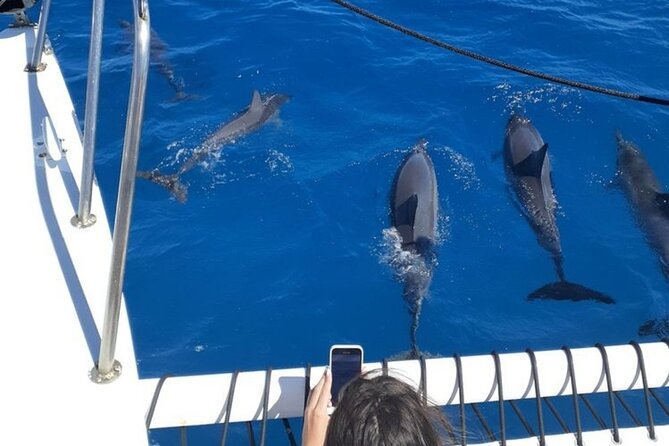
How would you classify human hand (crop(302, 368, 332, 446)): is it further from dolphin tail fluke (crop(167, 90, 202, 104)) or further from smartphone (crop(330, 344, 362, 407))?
dolphin tail fluke (crop(167, 90, 202, 104))

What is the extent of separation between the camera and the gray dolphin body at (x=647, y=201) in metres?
8.06

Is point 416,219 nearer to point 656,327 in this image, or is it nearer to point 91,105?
point 656,327

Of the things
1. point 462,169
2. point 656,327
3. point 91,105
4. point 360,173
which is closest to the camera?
point 91,105

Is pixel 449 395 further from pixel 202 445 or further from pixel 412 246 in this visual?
pixel 412 246

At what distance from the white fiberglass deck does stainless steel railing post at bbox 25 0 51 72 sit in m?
0.36

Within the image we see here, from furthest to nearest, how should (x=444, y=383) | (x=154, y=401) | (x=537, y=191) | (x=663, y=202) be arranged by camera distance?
(x=537, y=191)
(x=663, y=202)
(x=444, y=383)
(x=154, y=401)

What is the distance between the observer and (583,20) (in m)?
14.3

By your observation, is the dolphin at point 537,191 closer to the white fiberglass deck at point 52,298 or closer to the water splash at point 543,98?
the water splash at point 543,98

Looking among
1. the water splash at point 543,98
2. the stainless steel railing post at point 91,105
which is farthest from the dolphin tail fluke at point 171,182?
the water splash at point 543,98

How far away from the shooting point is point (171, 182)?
371 inches

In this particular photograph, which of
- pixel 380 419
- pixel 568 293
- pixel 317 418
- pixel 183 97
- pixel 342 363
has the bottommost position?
pixel 568 293

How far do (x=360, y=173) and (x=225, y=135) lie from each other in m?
2.23

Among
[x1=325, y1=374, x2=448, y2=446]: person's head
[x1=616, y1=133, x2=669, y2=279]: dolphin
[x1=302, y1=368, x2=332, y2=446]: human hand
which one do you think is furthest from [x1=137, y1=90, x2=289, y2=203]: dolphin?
[x1=325, y1=374, x2=448, y2=446]: person's head

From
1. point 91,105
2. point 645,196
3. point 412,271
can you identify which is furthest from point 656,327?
point 91,105
